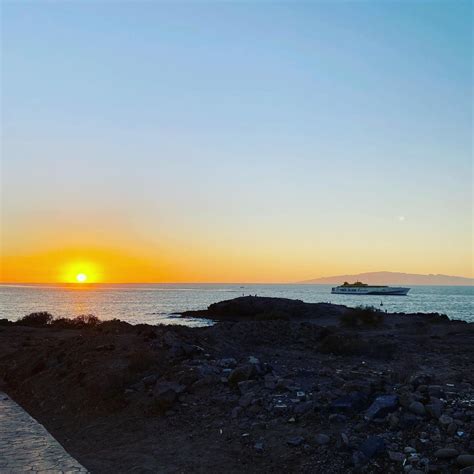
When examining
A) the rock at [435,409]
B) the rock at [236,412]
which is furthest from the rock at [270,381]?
the rock at [435,409]

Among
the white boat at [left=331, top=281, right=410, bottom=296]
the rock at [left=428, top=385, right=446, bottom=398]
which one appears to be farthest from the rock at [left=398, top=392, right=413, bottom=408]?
the white boat at [left=331, top=281, right=410, bottom=296]

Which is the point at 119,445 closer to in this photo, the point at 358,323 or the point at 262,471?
the point at 262,471

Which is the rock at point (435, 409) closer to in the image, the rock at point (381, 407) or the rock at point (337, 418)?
the rock at point (381, 407)

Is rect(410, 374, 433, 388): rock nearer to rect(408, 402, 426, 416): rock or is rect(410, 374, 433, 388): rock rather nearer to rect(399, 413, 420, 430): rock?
rect(408, 402, 426, 416): rock

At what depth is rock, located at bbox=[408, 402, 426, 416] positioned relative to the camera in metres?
9.20

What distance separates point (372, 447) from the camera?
26.5 feet

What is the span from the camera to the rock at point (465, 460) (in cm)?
737

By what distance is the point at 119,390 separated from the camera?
1303 cm

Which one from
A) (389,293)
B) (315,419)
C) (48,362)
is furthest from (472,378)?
(389,293)

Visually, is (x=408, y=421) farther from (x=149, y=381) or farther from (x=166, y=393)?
(x=149, y=381)

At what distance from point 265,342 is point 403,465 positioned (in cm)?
1780

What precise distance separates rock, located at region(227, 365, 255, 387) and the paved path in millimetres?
4250

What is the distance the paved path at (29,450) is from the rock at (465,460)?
585 centimetres

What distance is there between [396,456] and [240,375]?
5186 mm
